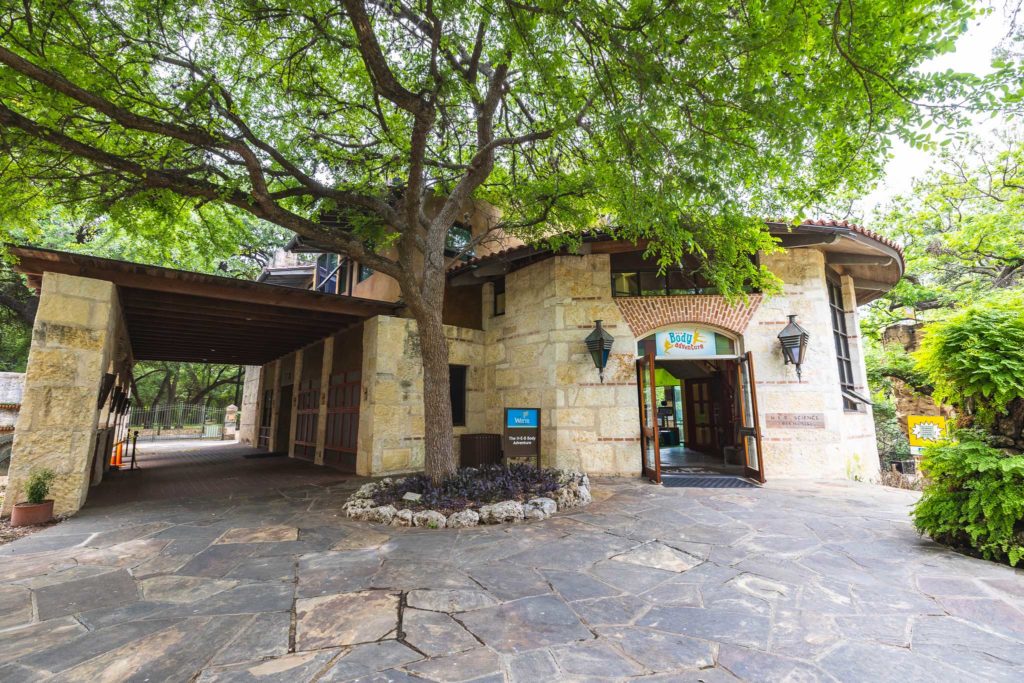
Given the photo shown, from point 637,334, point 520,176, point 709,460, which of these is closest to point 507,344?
point 637,334

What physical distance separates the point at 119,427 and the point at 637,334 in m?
13.3

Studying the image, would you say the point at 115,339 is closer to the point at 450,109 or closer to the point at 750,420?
the point at 450,109

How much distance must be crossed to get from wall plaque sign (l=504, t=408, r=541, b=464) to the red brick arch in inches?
102

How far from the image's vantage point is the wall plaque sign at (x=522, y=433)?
278 inches

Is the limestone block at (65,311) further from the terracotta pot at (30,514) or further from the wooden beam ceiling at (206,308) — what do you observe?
the terracotta pot at (30,514)

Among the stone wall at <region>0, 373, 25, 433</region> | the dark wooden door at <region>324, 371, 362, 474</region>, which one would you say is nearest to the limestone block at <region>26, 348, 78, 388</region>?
the dark wooden door at <region>324, 371, 362, 474</region>

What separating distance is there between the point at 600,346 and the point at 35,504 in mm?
7998

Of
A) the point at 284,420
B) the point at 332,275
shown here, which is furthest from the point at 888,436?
the point at 284,420

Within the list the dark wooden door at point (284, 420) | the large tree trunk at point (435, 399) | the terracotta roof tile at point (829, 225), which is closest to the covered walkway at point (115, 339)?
the dark wooden door at point (284, 420)

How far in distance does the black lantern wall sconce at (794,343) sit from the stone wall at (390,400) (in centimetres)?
676

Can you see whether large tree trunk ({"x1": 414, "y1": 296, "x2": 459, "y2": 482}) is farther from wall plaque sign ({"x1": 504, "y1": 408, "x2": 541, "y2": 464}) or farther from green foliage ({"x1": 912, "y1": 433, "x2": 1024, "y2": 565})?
green foliage ({"x1": 912, "y1": 433, "x2": 1024, "y2": 565})

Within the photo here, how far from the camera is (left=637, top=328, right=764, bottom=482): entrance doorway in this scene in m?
7.62

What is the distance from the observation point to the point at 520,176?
25.1ft

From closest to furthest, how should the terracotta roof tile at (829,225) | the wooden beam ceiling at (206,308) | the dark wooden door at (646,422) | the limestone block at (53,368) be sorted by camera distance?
the limestone block at (53,368)
the wooden beam ceiling at (206,308)
the terracotta roof tile at (829,225)
the dark wooden door at (646,422)
